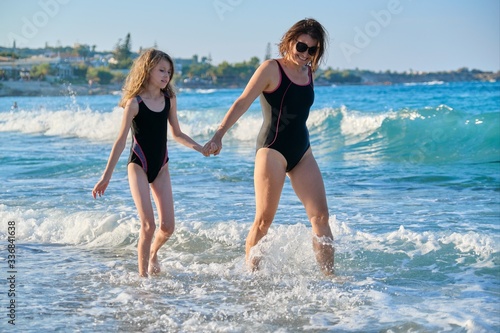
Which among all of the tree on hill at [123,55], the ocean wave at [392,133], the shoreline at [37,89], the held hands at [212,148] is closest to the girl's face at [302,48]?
the held hands at [212,148]

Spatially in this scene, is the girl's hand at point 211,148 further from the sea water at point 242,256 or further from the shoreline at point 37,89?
the shoreline at point 37,89

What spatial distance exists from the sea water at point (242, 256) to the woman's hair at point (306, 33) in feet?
4.86

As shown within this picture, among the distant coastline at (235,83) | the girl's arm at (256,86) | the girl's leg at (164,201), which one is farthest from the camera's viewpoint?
the distant coastline at (235,83)

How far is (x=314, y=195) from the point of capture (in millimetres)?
5957

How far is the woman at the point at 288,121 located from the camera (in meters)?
5.85

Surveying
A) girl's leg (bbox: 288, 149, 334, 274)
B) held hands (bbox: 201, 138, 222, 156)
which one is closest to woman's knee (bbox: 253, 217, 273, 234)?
girl's leg (bbox: 288, 149, 334, 274)

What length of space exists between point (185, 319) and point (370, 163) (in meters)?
11.7

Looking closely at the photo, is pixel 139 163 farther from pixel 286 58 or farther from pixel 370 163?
pixel 370 163

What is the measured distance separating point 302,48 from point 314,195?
3.57 feet

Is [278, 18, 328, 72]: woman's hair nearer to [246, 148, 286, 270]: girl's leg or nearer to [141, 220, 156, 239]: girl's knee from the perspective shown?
[246, 148, 286, 270]: girl's leg

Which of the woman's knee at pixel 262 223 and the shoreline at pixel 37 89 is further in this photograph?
the shoreline at pixel 37 89

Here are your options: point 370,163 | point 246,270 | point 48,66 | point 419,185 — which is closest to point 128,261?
point 246,270

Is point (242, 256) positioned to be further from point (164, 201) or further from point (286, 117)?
point (286, 117)

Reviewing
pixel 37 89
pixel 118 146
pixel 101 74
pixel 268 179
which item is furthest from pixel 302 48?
pixel 101 74
